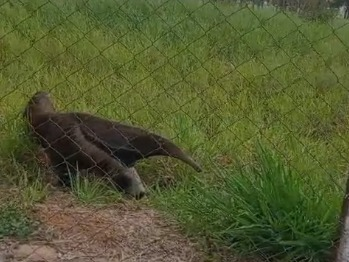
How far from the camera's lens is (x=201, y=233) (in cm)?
261

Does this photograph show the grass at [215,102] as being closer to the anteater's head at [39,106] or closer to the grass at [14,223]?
the anteater's head at [39,106]

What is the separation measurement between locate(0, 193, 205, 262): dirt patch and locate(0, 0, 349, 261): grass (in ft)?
0.40

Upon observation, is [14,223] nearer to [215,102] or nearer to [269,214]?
[269,214]

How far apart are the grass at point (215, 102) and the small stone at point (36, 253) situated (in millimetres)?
552

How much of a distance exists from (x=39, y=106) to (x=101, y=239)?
128 cm

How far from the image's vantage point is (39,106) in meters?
3.61

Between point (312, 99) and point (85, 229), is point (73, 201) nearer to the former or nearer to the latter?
point (85, 229)

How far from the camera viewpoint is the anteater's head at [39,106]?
3.55 metres

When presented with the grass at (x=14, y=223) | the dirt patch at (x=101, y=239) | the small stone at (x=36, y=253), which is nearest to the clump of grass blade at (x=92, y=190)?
the dirt patch at (x=101, y=239)

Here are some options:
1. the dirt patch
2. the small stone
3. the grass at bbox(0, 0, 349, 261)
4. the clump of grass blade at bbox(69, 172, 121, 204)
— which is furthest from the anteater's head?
the small stone

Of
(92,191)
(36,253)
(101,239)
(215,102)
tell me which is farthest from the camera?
(215,102)

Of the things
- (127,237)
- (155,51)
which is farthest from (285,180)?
(155,51)

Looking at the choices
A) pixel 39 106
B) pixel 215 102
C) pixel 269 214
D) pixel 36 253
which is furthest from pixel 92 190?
pixel 215 102

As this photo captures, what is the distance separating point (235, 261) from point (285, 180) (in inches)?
15.5
